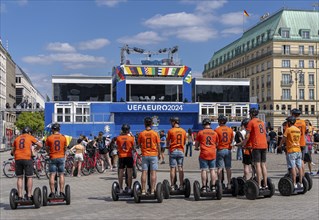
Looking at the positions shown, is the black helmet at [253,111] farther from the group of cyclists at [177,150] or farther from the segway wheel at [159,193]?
the segway wheel at [159,193]

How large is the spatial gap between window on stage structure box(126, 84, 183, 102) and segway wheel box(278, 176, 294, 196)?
3731 centimetres

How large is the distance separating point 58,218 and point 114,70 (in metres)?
42.7

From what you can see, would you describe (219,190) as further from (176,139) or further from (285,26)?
(285,26)

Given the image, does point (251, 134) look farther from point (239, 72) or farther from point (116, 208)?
point (239, 72)

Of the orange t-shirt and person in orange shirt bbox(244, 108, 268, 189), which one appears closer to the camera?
person in orange shirt bbox(244, 108, 268, 189)

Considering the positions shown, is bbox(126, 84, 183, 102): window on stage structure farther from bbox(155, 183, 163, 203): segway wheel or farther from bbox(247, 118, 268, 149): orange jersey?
bbox(155, 183, 163, 203): segway wheel

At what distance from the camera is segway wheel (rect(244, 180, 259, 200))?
10.8 m

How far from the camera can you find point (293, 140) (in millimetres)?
11844

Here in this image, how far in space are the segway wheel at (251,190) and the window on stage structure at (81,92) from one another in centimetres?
3712

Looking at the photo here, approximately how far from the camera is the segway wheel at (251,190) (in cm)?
1084

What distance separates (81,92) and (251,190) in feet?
123

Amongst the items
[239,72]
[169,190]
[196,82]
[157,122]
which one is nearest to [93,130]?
[157,122]

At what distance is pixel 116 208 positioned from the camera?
10109 millimetres

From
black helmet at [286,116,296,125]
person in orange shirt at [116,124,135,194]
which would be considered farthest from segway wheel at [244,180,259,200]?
person in orange shirt at [116,124,135,194]
